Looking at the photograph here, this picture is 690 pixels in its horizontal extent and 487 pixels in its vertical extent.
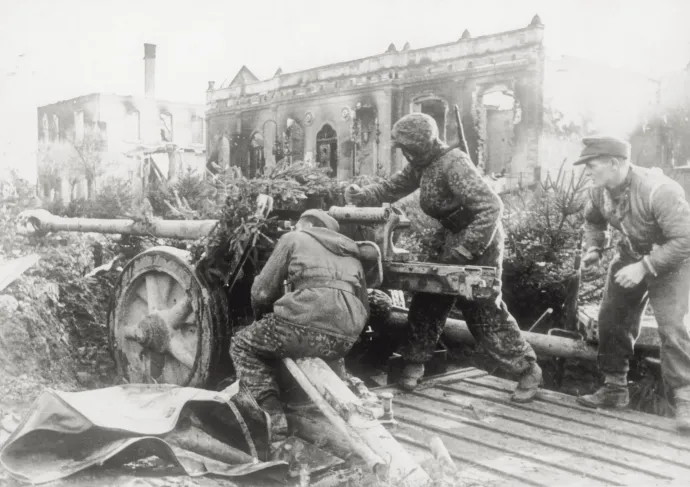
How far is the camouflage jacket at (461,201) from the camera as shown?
16.4 feet

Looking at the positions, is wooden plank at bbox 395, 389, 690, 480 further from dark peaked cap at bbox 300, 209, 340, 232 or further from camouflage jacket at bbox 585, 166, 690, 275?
dark peaked cap at bbox 300, 209, 340, 232

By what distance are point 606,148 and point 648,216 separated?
20.3 inches

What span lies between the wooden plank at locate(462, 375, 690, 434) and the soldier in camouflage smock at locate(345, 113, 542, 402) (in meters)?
0.17

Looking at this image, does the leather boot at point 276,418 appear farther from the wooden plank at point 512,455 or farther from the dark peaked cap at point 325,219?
the dark peaked cap at point 325,219

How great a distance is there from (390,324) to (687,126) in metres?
17.4

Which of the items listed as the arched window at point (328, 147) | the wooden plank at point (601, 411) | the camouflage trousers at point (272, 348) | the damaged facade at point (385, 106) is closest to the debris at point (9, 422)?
the camouflage trousers at point (272, 348)

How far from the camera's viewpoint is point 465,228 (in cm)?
517

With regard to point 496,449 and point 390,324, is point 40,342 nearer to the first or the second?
point 390,324

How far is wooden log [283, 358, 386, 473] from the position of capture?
3389mm

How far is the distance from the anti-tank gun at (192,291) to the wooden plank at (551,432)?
32.4 inches

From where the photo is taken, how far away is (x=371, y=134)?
2373cm

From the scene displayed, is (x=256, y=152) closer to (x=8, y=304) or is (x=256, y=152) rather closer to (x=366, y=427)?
(x=8, y=304)

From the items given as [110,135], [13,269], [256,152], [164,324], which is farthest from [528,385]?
[110,135]

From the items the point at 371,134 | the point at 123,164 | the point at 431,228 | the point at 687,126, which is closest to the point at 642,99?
the point at 687,126
